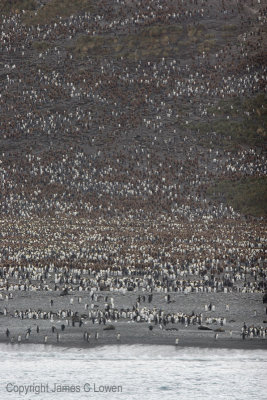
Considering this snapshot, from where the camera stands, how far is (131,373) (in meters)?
27.7

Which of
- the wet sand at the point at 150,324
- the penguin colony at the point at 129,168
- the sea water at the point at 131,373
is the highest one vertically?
the penguin colony at the point at 129,168

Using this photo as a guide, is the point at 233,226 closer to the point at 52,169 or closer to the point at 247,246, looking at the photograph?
the point at 247,246

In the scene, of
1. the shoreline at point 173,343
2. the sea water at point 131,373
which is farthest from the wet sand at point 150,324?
the sea water at point 131,373

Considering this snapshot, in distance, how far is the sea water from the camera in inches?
1027

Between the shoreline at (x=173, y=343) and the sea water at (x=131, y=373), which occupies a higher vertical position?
the shoreline at (x=173, y=343)

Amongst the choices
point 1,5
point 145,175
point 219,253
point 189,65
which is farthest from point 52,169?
point 1,5

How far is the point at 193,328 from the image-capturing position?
30297 mm

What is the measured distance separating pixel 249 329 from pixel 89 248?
62.0ft

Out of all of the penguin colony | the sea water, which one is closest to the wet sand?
the penguin colony

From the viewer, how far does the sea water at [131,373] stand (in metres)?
26.1

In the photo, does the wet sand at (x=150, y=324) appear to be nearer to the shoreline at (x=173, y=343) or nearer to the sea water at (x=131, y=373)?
the shoreline at (x=173, y=343)

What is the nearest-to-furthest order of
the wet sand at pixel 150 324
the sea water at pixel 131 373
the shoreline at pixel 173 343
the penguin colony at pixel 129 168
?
the sea water at pixel 131 373 → the shoreline at pixel 173 343 → the wet sand at pixel 150 324 → the penguin colony at pixel 129 168

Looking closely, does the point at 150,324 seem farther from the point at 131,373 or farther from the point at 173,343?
the point at 131,373

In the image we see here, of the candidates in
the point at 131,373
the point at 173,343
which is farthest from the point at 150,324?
the point at 131,373
